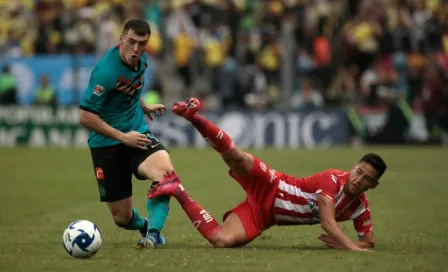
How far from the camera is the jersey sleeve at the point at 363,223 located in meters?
9.19

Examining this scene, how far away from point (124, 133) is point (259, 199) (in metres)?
1.52

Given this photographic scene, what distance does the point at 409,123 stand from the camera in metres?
24.8

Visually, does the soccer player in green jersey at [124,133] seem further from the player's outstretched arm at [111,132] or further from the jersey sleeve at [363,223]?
the jersey sleeve at [363,223]

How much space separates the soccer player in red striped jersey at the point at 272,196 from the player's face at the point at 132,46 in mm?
690

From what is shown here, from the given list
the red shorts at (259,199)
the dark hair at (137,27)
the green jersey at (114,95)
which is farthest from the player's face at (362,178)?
the dark hair at (137,27)

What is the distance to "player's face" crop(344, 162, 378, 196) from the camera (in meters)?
8.78

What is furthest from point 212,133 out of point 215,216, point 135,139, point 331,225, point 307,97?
point 307,97

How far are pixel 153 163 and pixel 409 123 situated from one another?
1683 centimetres

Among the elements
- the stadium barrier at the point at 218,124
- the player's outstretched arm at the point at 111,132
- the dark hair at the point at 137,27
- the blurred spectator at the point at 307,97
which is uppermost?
the dark hair at the point at 137,27

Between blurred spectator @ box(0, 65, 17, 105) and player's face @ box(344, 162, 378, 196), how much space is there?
1827cm

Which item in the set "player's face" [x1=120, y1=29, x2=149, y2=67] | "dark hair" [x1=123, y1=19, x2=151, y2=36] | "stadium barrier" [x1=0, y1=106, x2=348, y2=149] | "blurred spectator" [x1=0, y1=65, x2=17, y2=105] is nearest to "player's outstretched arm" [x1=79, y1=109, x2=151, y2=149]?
"player's face" [x1=120, y1=29, x2=149, y2=67]

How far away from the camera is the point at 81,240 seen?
8086 millimetres

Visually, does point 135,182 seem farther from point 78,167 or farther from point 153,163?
point 153,163

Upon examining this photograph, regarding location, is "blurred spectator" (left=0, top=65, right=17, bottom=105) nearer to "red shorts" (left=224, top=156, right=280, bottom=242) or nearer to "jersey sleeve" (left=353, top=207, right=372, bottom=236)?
"red shorts" (left=224, top=156, right=280, bottom=242)
